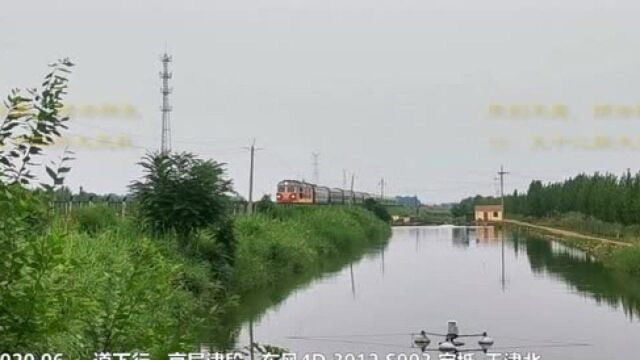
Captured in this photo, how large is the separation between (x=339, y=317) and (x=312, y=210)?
63.3ft

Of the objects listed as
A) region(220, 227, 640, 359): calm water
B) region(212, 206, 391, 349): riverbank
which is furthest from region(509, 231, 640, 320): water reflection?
region(212, 206, 391, 349): riverbank

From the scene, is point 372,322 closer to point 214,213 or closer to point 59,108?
point 214,213

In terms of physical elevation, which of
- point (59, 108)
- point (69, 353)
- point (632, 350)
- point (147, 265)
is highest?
point (59, 108)

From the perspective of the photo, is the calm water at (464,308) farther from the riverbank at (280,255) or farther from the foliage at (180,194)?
the foliage at (180,194)

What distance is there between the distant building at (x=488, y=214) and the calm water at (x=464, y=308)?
158 ft

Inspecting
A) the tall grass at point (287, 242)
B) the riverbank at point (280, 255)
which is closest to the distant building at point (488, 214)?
the tall grass at point (287, 242)

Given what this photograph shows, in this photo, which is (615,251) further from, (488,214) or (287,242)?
(488,214)

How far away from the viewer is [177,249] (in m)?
15.5

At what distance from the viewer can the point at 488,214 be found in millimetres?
77250

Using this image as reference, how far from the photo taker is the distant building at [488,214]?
76350mm

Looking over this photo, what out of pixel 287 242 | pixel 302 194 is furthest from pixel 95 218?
pixel 302 194

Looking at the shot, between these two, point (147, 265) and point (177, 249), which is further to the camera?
point (177, 249)

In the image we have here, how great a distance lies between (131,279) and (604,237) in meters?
36.9

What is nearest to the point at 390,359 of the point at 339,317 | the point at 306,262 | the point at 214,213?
the point at 339,317
